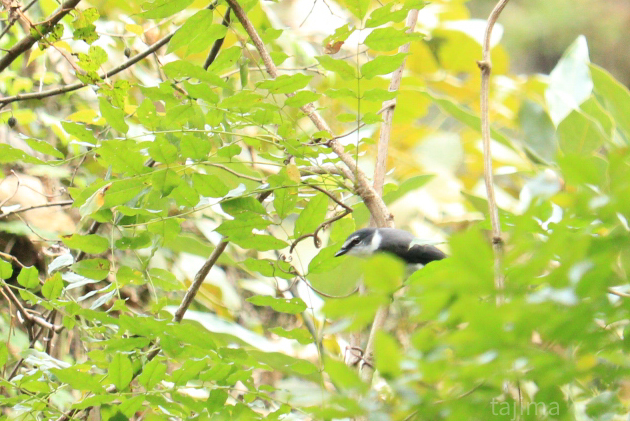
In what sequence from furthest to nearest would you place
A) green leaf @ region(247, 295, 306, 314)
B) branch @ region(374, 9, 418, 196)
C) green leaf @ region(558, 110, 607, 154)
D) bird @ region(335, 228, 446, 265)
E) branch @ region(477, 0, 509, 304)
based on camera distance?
1. bird @ region(335, 228, 446, 265)
2. green leaf @ region(558, 110, 607, 154)
3. branch @ region(374, 9, 418, 196)
4. green leaf @ region(247, 295, 306, 314)
5. branch @ region(477, 0, 509, 304)

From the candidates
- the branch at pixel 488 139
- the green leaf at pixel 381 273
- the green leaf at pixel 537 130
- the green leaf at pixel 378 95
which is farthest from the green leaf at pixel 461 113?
the green leaf at pixel 381 273

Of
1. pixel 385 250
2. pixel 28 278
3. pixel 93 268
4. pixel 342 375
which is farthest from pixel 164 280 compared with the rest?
pixel 385 250

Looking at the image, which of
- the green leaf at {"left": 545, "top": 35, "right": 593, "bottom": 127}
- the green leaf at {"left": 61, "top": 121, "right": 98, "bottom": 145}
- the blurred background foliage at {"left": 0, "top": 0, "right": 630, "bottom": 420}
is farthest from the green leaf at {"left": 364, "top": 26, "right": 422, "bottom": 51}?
the green leaf at {"left": 545, "top": 35, "right": 593, "bottom": 127}

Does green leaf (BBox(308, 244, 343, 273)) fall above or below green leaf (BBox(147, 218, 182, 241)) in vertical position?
below

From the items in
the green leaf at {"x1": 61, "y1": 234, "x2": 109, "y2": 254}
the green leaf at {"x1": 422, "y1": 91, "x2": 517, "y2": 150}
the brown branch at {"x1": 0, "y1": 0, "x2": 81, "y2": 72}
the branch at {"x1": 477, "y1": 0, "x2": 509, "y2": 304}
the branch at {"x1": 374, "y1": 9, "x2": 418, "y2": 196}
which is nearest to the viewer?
the branch at {"x1": 477, "y1": 0, "x2": 509, "y2": 304}

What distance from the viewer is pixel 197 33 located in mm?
981

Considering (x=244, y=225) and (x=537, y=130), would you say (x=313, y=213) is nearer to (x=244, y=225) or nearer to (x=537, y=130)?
(x=244, y=225)

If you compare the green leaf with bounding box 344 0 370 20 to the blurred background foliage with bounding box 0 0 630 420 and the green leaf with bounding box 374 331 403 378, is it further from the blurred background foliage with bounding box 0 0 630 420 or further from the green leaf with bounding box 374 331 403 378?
the green leaf with bounding box 374 331 403 378

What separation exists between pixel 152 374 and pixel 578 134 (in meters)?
1.23

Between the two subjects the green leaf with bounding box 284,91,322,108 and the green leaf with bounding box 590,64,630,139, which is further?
the green leaf with bounding box 590,64,630,139

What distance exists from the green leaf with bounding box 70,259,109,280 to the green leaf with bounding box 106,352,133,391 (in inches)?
10.5

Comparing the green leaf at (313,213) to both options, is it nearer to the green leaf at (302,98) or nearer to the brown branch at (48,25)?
the green leaf at (302,98)

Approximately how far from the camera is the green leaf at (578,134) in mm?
1555

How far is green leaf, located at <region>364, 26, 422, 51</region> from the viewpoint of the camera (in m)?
0.91
